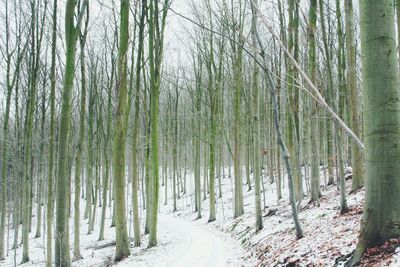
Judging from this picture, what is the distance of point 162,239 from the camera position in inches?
575

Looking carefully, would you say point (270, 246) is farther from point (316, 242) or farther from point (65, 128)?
point (65, 128)

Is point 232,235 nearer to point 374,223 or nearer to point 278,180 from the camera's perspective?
point 278,180

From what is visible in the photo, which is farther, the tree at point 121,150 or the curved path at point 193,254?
the tree at point 121,150

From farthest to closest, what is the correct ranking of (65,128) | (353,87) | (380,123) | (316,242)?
(353,87)
(65,128)
(316,242)
(380,123)

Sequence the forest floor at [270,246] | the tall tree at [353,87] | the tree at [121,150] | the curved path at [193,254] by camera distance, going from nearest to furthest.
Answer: the forest floor at [270,246]
the curved path at [193,254]
the tall tree at [353,87]
the tree at [121,150]

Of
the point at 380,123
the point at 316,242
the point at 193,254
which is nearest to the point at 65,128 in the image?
the point at 193,254

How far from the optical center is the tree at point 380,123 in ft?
11.5

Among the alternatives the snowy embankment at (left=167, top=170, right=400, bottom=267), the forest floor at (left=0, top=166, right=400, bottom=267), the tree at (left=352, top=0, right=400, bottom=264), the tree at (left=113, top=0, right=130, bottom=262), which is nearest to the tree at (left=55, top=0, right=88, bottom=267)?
the tree at (left=113, top=0, right=130, bottom=262)

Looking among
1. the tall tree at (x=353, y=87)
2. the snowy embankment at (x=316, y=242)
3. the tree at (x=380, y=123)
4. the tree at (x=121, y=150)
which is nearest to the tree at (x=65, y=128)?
the tree at (x=121, y=150)

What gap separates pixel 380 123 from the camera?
3.52 m

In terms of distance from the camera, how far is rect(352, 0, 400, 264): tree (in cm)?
350

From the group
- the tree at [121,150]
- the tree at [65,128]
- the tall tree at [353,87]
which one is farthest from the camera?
the tree at [121,150]

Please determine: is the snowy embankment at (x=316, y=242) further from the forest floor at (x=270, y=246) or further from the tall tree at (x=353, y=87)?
the tall tree at (x=353, y=87)

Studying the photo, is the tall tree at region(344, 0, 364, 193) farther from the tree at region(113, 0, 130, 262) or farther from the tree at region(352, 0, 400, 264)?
the tree at region(113, 0, 130, 262)
